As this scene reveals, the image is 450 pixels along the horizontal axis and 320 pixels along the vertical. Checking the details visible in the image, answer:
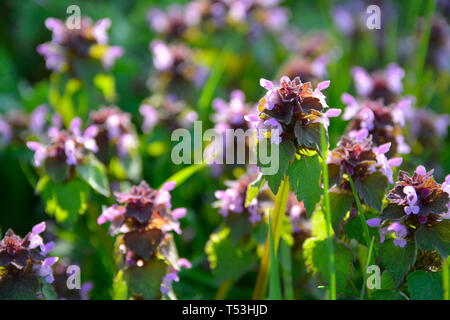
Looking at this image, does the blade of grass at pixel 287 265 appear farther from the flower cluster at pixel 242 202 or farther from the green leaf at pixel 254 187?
the green leaf at pixel 254 187

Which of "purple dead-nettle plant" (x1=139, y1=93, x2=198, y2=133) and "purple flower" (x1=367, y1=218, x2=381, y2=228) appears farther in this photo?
"purple dead-nettle plant" (x1=139, y1=93, x2=198, y2=133)

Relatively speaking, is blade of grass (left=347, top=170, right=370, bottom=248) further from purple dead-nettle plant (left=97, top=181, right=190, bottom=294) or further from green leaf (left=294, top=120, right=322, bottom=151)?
purple dead-nettle plant (left=97, top=181, right=190, bottom=294)

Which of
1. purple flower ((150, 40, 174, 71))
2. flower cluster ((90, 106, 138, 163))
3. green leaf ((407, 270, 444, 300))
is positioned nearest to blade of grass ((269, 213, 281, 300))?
green leaf ((407, 270, 444, 300))

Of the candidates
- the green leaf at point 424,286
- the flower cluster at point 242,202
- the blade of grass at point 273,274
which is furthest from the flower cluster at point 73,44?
the green leaf at point 424,286

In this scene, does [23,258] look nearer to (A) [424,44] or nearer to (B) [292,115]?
(B) [292,115]

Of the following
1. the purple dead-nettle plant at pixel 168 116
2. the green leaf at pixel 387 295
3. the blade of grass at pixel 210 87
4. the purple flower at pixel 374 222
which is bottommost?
the green leaf at pixel 387 295
